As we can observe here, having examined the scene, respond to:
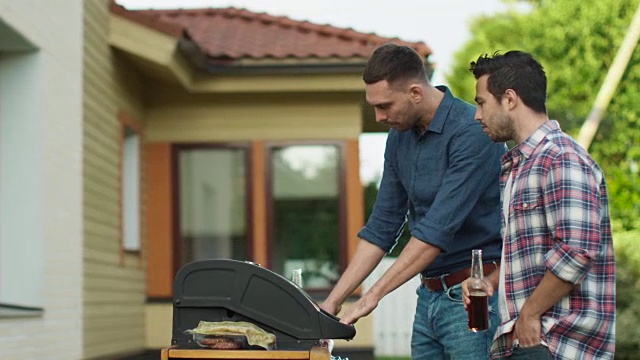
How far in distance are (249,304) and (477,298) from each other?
0.73m

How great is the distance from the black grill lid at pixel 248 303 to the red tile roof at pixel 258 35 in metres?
7.33

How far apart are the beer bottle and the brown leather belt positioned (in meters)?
0.30

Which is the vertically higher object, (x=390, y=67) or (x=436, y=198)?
(x=390, y=67)

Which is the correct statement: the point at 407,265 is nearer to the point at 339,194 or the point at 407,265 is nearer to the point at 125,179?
the point at 125,179

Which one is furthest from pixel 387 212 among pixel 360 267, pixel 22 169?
pixel 22 169

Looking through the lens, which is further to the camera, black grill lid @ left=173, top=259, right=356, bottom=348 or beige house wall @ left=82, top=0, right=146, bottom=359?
beige house wall @ left=82, top=0, right=146, bottom=359

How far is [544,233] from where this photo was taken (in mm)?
3816

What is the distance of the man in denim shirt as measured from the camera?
450 cm

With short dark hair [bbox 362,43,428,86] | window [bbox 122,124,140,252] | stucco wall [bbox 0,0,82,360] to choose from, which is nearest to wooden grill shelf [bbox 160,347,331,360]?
short dark hair [bbox 362,43,428,86]

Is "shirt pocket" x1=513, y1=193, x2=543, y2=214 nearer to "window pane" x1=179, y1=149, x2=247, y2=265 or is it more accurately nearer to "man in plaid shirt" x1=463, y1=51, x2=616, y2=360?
"man in plaid shirt" x1=463, y1=51, x2=616, y2=360

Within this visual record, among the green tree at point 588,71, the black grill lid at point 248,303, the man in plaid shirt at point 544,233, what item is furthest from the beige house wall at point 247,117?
the green tree at point 588,71

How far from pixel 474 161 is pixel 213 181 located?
339 inches

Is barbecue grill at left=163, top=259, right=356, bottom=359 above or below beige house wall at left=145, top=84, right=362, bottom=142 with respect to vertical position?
below

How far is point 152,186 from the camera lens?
42.6ft
